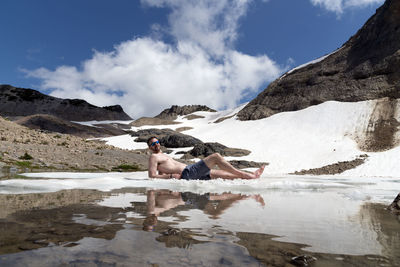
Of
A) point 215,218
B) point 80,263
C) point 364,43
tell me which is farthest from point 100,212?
point 364,43

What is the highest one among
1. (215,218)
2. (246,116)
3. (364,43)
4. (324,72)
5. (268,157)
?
(364,43)

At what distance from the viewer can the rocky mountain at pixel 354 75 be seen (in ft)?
114

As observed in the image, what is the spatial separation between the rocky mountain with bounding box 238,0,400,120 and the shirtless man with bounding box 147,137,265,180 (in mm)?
34530

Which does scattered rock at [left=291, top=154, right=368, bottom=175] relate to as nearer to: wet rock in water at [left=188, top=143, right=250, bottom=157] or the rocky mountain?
wet rock in water at [left=188, top=143, right=250, bottom=157]

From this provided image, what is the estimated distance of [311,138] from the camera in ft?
96.6

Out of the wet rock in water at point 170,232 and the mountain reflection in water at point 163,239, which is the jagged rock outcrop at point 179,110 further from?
the wet rock in water at point 170,232

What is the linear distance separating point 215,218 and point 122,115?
8926 cm

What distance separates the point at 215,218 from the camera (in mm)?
2408

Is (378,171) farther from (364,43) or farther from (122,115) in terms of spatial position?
(122,115)

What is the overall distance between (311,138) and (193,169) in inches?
1032

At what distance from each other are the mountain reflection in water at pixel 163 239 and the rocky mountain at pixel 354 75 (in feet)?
125

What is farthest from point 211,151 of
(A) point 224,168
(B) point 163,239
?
(B) point 163,239

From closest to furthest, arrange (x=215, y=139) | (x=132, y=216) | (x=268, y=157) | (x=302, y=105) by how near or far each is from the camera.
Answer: (x=132, y=216)
(x=268, y=157)
(x=215, y=139)
(x=302, y=105)

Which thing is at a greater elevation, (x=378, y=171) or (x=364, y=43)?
(x=364, y=43)
